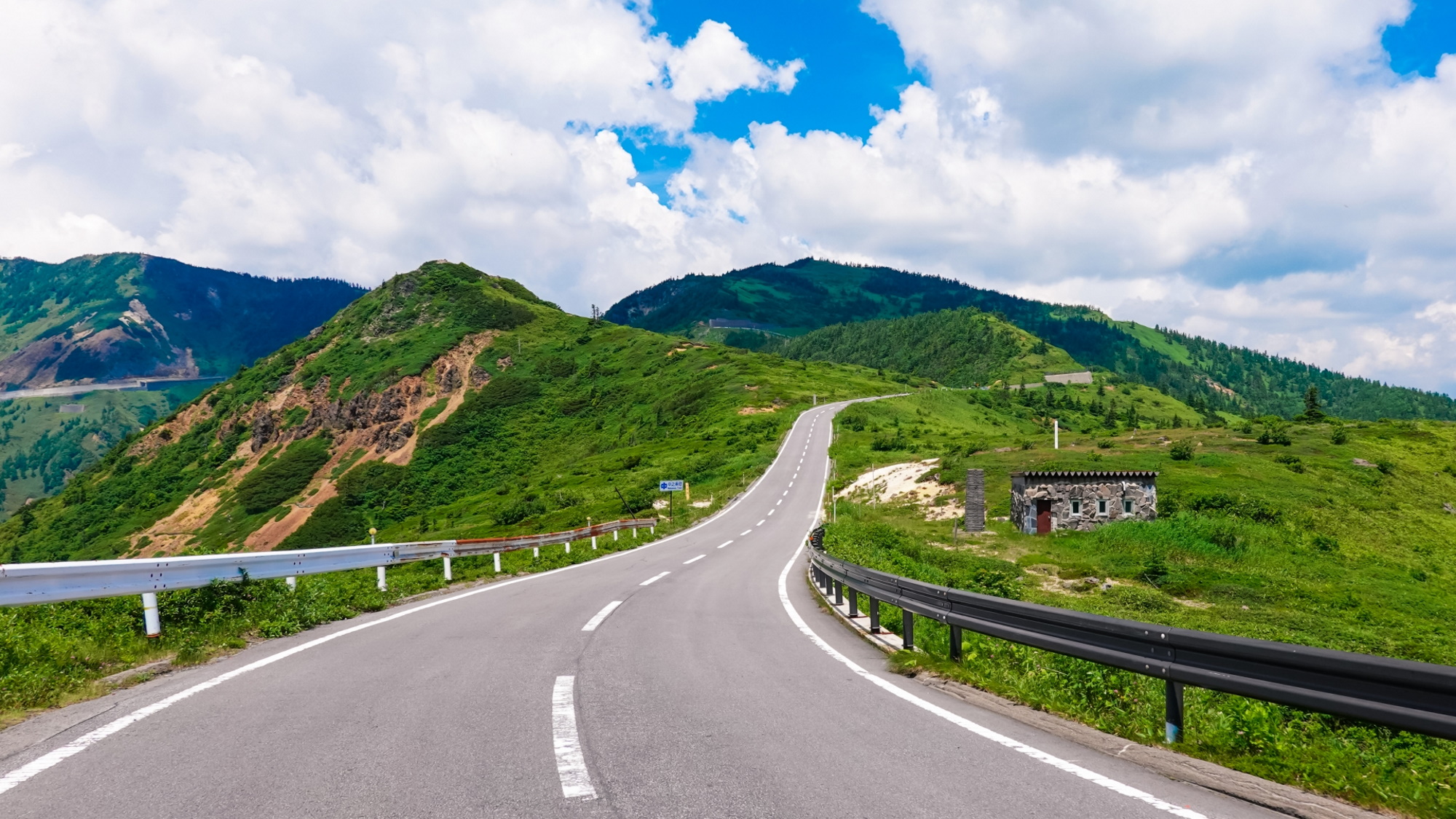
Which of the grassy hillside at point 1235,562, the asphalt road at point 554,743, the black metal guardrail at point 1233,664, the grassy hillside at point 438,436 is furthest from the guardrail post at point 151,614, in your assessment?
the grassy hillside at point 438,436

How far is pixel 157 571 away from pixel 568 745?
824cm

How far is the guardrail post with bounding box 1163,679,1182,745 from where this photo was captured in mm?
5918

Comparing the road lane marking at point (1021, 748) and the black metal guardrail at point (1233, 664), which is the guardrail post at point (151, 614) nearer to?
the road lane marking at point (1021, 748)

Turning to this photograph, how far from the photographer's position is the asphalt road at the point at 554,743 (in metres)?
4.46

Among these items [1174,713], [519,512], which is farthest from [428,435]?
[1174,713]

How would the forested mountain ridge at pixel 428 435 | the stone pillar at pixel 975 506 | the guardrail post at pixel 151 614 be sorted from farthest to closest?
the forested mountain ridge at pixel 428 435
the stone pillar at pixel 975 506
the guardrail post at pixel 151 614

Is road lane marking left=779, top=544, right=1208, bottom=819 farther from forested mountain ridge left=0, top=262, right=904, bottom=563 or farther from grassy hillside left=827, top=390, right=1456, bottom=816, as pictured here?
forested mountain ridge left=0, top=262, right=904, bottom=563

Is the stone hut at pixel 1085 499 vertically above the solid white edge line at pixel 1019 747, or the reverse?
the solid white edge line at pixel 1019 747

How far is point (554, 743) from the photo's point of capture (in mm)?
5539

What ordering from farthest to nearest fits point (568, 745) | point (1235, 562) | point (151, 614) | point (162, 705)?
point (1235, 562) < point (151, 614) < point (162, 705) < point (568, 745)

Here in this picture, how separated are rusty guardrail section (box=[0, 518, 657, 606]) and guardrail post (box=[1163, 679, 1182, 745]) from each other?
10.6 meters

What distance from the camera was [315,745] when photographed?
18.1 ft

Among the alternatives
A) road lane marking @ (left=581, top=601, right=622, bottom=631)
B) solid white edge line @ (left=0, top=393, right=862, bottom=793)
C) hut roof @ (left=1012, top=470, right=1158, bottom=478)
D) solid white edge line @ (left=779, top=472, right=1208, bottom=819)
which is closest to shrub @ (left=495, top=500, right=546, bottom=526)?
hut roof @ (left=1012, top=470, right=1158, bottom=478)

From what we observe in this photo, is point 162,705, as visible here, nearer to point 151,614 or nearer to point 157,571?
point 151,614
